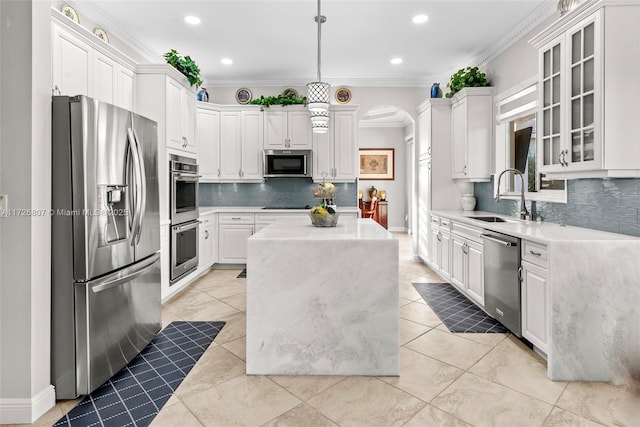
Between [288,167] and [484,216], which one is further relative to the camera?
[288,167]

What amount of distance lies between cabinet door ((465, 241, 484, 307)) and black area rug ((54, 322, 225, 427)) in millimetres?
2416

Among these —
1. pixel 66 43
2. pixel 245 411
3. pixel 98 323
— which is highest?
pixel 66 43

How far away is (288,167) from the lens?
5582 mm

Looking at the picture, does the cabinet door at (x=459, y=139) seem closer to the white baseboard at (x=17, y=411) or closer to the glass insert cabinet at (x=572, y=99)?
the glass insert cabinet at (x=572, y=99)

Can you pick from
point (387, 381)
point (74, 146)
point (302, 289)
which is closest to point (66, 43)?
point (74, 146)

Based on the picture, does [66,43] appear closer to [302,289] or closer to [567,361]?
[302,289]

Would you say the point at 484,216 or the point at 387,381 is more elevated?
the point at 484,216

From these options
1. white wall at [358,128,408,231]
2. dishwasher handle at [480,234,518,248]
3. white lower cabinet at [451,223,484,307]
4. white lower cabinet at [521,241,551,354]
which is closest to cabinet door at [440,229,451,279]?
white lower cabinet at [451,223,484,307]

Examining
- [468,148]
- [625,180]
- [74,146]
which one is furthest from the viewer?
[468,148]

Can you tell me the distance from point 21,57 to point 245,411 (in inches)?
84.2

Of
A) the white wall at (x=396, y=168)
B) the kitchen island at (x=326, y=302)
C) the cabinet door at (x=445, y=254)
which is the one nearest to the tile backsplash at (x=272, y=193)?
the cabinet door at (x=445, y=254)

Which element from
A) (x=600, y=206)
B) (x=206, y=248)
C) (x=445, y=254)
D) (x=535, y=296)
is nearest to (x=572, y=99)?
(x=600, y=206)

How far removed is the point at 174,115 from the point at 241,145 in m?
1.68

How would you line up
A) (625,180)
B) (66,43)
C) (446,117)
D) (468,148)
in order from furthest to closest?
(446,117)
(468,148)
(66,43)
(625,180)
